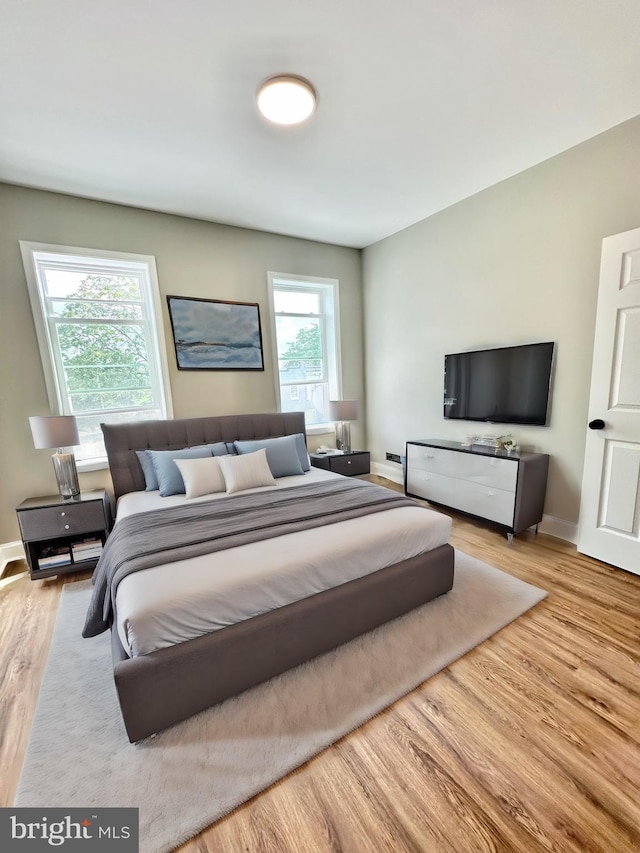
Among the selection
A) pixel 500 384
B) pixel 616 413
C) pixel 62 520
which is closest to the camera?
pixel 616 413

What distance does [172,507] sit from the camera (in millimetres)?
2367

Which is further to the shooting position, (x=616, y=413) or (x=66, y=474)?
(x=66, y=474)

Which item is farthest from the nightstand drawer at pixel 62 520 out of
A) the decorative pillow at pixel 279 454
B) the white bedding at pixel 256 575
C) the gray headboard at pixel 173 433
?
the white bedding at pixel 256 575

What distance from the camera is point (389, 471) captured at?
455 centimetres

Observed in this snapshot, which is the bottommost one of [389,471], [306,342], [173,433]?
[389,471]

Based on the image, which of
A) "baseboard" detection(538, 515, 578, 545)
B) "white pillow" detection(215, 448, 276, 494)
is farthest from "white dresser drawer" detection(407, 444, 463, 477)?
"white pillow" detection(215, 448, 276, 494)

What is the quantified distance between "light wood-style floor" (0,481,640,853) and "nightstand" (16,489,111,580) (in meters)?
0.70

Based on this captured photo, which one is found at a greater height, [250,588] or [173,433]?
[173,433]

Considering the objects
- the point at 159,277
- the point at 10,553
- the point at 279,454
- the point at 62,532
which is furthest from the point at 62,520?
the point at 159,277

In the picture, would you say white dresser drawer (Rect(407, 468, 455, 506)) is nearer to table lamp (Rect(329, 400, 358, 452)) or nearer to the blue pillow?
table lamp (Rect(329, 400, 358, 452))

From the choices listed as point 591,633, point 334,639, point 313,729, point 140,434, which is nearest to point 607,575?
point 591,633

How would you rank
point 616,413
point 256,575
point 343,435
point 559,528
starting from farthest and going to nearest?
point 343,435, point 559,528, point 616,413, point 256,575

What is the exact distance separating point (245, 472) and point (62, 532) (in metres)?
1.44

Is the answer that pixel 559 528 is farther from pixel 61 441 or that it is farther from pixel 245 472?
pixel 61 441
